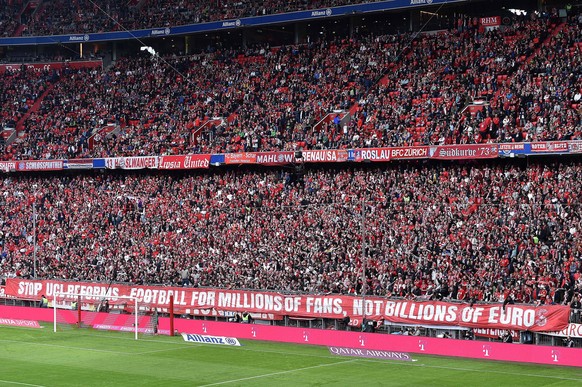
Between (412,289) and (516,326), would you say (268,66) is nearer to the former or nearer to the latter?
(412,289)

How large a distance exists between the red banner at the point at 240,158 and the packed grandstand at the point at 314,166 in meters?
0.12

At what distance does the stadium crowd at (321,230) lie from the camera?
3397cm

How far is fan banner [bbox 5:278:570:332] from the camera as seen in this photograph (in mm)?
31391

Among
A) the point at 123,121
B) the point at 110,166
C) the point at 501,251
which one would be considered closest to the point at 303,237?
the point at 501,251

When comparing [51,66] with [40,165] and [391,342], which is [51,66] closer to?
[40,165]

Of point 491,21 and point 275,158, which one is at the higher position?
point 491,21

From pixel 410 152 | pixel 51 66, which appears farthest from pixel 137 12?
pixel 410 152

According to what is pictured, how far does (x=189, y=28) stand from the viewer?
58.9 metres

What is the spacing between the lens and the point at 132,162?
5125 centimetres

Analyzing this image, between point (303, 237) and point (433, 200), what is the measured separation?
5.90 metres

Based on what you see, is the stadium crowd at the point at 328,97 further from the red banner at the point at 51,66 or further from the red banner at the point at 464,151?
the red banner at the point at 51,66

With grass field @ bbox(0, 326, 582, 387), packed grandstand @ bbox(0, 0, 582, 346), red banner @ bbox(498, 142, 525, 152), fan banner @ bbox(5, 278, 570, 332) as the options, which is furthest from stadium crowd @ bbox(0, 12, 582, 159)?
grass field @ bbox(0, 326, 582, 387)

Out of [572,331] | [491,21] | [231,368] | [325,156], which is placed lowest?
[231,368]

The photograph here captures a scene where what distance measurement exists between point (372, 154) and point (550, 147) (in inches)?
332
